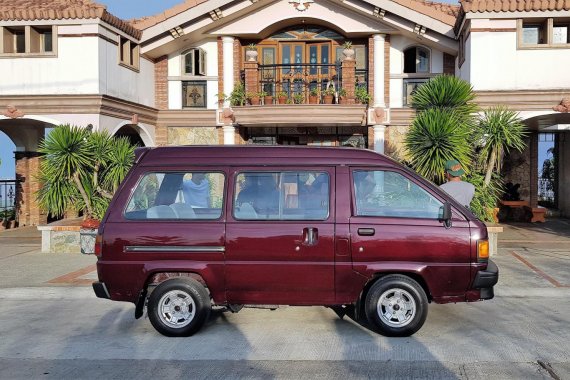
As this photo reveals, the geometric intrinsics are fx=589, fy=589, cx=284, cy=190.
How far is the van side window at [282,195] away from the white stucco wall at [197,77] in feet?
35.3

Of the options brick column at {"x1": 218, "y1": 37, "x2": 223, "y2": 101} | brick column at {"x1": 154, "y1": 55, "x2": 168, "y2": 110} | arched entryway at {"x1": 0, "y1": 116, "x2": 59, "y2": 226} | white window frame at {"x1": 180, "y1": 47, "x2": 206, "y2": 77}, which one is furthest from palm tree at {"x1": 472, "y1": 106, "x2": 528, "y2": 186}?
arched entryway at {"x1": 0, "y1": 116, "x2": 59, "y2": 226}

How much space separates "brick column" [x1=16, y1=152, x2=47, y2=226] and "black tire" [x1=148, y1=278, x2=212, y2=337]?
1235 centimetres

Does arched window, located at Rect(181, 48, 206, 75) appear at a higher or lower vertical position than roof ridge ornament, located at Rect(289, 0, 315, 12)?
lower

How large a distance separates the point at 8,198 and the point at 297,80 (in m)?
9.09

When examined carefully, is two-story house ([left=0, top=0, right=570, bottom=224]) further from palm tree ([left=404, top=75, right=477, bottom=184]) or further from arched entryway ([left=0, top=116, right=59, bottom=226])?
palm tree ([left=404, top=75, right=477, bottom=184])

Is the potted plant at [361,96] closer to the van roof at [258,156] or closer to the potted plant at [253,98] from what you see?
the potted plant at [253,98]

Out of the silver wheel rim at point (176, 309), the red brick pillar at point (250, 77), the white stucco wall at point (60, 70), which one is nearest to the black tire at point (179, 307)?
the silver wheel rim at point (176, 309)

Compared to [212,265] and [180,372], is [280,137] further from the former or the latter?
[180,372]

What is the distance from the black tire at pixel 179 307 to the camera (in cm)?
621

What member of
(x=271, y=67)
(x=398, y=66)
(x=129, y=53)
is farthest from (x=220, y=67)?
(x=398, y=66)

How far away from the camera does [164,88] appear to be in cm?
1697

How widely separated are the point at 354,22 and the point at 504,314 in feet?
34.9

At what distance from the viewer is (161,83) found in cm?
1697

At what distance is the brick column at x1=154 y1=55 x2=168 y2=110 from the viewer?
17.0 meters
